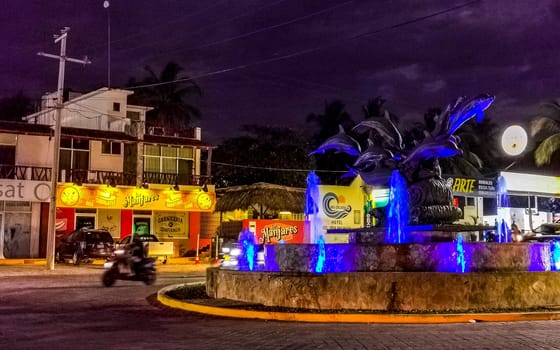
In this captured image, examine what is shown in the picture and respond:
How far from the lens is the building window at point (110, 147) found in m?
40.9

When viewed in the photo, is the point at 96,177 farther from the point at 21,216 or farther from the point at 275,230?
the point at 275,230

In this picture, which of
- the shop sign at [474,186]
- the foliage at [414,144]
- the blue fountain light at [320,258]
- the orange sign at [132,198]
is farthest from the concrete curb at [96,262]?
the blue fountain light at [320,258]

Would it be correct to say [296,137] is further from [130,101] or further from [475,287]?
[475,287]

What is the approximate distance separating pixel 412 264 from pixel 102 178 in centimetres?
2861

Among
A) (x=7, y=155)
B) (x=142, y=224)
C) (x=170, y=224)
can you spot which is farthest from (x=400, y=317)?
(x=170, y=224)

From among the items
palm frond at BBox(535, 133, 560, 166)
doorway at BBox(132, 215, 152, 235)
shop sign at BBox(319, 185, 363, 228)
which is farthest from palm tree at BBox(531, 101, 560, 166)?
doorway at BBox(132, 215, 152, 235)

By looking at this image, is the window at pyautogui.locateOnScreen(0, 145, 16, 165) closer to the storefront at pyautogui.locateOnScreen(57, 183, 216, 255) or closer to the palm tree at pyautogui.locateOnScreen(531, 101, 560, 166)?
the storefront at pyautogui.locateOnScreen(57, 183, 216, 255)

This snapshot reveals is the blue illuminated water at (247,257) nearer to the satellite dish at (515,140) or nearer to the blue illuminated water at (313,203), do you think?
the blue illuminated water at (313,203)

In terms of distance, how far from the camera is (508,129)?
4081 cm

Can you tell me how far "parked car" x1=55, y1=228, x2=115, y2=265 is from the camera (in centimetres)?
3272

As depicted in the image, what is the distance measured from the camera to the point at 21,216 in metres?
37.9

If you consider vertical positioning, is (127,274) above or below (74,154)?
below

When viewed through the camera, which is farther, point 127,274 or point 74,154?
point 74,154

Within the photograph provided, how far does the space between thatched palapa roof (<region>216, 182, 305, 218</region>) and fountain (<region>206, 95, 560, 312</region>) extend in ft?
64.2
